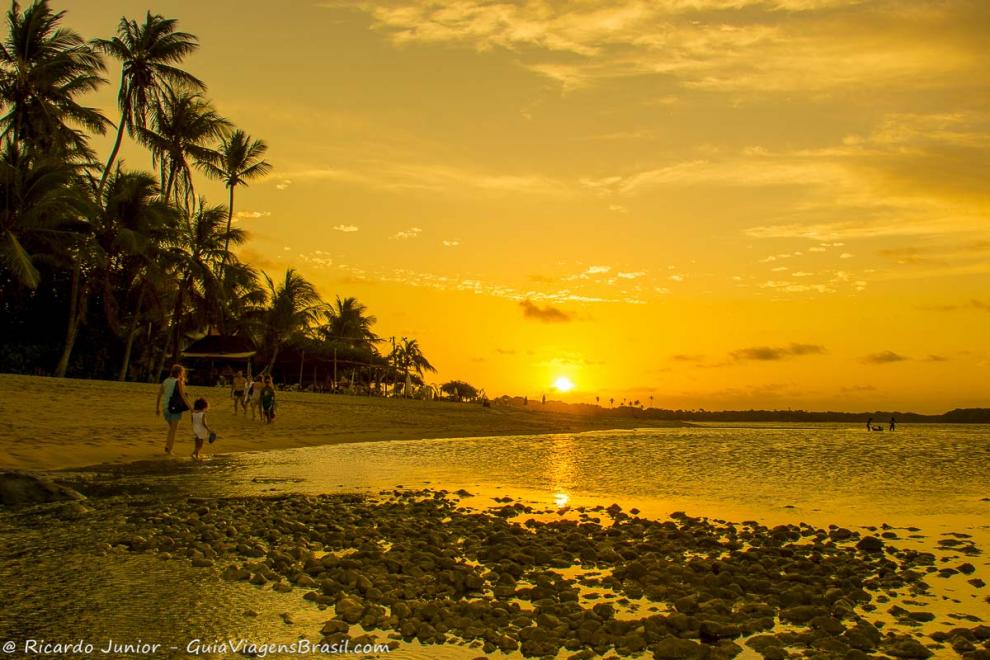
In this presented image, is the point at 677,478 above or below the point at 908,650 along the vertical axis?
below

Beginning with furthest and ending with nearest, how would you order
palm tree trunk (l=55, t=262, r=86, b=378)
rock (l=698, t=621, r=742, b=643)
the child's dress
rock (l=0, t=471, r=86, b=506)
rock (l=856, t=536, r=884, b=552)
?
palm tree trunk (l=55, t=262, r=86, b=378)
the child's dress
rock (l=0, t=471, r=86, b=506)
rock (l=856, t=536, r=884, b=552)
rock (l=698, t=621, r=742, b=643)

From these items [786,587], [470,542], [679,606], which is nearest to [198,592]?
[470,542]

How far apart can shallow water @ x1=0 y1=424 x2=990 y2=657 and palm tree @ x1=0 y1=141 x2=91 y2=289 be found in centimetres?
1391

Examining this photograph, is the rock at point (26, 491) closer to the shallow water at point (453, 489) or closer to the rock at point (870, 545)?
the shallow water at point (453, 489)

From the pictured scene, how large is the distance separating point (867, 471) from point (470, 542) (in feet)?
54.7

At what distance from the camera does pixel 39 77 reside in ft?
111

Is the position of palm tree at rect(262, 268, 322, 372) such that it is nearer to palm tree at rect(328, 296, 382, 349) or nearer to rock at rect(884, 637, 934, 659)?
palm tree at rect(328, 296, 382, 349)

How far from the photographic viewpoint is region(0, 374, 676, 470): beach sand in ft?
58.4

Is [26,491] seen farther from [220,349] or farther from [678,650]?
[220,349]

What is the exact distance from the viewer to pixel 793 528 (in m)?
10.2

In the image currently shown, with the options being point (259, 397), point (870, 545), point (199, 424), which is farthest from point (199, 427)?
point (870, 545)

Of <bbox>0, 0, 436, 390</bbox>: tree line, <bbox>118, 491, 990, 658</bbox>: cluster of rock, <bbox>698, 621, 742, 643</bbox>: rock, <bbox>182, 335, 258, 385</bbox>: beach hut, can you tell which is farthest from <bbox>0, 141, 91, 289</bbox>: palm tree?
<bbox>698, 621, 742, 643</bbox>: rock

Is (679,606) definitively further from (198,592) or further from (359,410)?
(359,410)

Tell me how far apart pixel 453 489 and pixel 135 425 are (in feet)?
39.7
